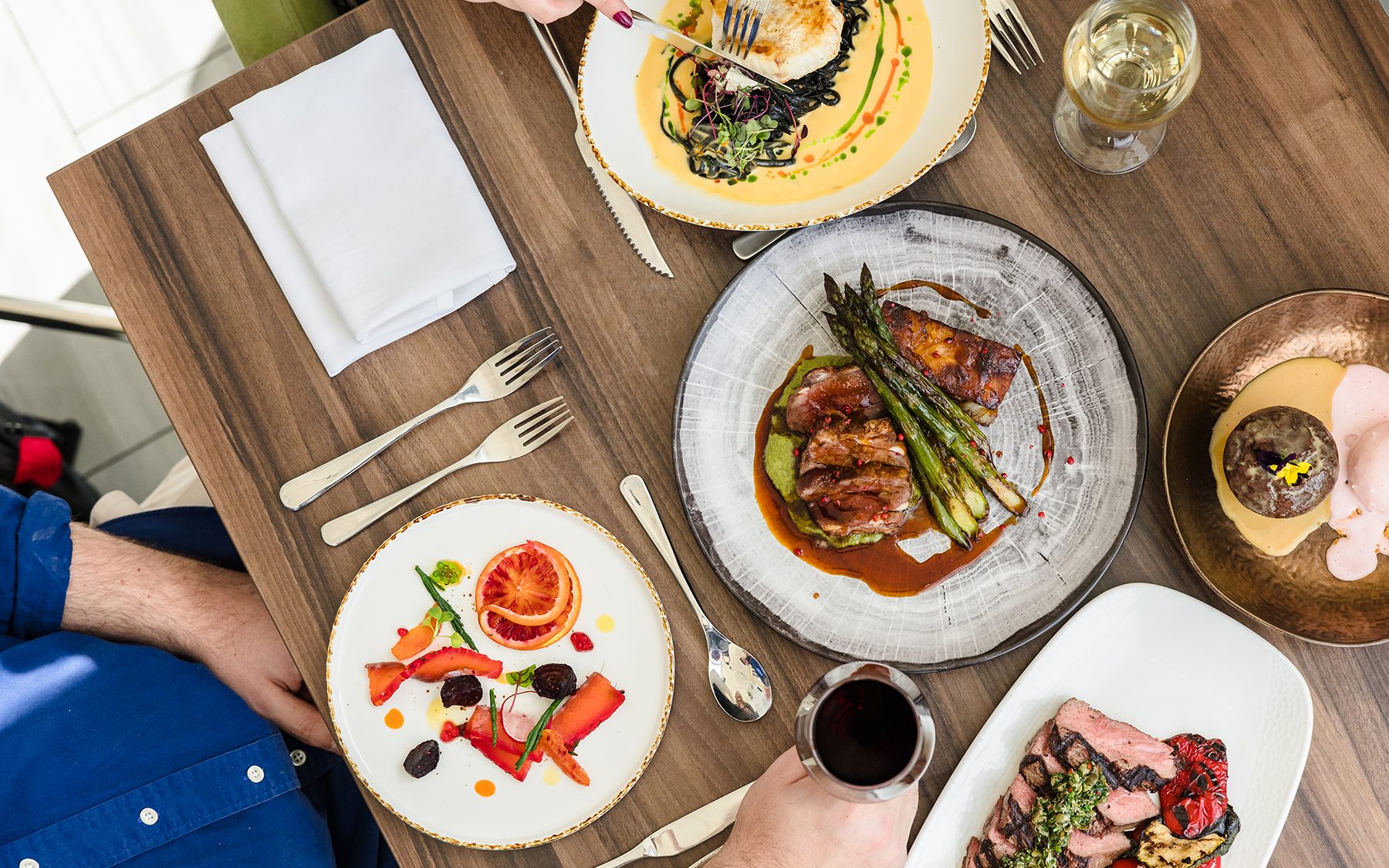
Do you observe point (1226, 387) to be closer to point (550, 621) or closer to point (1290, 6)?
point (1290, 6)

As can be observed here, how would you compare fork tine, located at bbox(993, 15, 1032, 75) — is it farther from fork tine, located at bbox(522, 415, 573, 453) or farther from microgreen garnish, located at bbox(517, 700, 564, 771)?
microgreen garnish, located at bbox(517, 700, 564, 771)

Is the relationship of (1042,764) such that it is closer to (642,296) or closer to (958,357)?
(958,357)

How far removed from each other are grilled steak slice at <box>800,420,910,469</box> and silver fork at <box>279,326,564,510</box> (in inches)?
23.9

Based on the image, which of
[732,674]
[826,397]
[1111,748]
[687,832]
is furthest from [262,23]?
[1111,748]

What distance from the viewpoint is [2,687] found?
2.05m

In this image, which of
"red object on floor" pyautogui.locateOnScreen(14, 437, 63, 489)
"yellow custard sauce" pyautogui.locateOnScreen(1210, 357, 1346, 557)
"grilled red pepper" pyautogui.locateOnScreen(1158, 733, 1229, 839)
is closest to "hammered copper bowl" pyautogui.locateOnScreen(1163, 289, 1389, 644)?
"yellow custard sauce" pyautogui.locateOnScreen(1210, 357, 1346, 557)

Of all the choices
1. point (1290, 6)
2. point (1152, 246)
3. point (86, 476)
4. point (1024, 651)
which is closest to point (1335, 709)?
point (1024, 651)

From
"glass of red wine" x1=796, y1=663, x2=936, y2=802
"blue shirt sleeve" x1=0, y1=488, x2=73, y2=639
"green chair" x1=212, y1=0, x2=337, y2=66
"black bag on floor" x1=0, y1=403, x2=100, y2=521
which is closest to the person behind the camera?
"glass of red wine" x1=796, y1=663, x2=936, y2=802

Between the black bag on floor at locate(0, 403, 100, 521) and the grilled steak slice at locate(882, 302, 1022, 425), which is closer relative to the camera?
the grilled steak slice at locate(882, 302, 1022, 425)

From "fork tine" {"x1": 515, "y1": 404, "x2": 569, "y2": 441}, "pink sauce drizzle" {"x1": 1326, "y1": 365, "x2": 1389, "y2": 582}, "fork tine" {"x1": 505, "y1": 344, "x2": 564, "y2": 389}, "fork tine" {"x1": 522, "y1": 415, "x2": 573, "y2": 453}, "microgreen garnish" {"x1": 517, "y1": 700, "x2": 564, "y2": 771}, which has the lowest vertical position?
"pink sauce drizzle" {"x1": 1326, "y1": 365, "x2": 1389, "y2": 582}

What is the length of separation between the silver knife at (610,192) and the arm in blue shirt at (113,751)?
Answer: 143 cm

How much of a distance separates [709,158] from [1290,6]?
132cm

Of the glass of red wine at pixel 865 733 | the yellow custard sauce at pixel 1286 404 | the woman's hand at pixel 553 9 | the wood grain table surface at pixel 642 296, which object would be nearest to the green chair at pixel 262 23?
the wood grain table surface at pixel 642 296

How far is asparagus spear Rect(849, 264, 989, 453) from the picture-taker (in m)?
1.94
